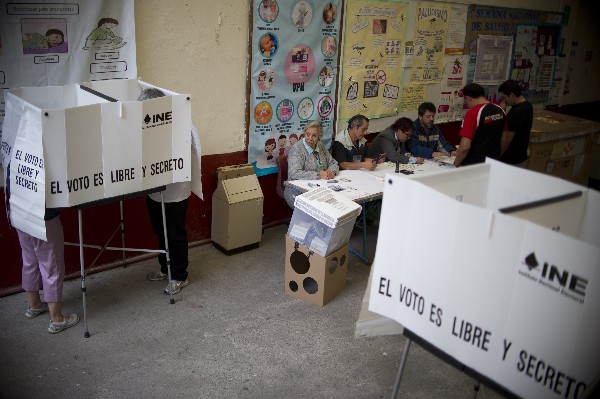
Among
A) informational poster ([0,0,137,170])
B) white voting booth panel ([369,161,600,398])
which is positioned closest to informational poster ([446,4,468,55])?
informational poster ([0,0,137,170])

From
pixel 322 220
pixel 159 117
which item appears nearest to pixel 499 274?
pixel 322 220

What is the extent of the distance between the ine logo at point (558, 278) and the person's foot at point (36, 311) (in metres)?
3.37

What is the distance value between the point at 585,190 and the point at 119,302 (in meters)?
3.28

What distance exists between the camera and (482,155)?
5520 millimetres

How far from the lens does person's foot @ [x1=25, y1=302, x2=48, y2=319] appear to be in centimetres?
390

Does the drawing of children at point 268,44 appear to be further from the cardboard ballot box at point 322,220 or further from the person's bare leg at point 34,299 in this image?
the person's bare leg at point 34,299

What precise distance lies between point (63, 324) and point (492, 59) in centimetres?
641

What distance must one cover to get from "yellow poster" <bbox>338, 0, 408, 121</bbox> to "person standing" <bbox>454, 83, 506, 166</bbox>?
111 centimetres

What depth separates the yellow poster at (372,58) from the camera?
5832mm

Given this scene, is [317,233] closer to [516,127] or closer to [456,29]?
[516,127]

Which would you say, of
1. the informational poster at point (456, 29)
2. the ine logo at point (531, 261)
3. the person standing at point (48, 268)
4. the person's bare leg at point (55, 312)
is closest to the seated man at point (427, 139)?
the informational poster at point (456, 29)

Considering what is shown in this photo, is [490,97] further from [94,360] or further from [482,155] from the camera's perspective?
[94,360]

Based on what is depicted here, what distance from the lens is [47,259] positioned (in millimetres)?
3607

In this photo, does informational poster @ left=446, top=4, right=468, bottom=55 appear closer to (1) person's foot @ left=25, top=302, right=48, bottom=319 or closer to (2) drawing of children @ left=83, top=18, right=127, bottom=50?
(2) drawing of children @ left=83, top=18, right=127, bottom=50
